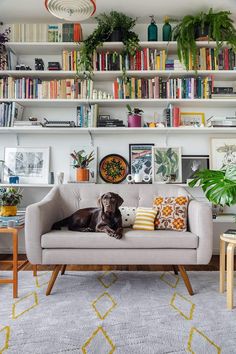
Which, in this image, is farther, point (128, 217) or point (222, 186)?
point (128, 217)

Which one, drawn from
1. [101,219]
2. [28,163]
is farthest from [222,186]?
[28,163]

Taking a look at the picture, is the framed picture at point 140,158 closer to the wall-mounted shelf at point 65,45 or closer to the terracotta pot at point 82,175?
the terracotta pot at point 82,175

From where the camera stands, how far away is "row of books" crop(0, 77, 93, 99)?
3.36 meters

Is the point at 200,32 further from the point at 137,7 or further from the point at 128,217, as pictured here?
the point at 128,217

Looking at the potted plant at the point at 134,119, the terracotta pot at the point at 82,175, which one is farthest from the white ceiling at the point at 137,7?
the terracotta pot at the point at 82,175

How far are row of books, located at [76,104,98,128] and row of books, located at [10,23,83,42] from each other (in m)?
0.77

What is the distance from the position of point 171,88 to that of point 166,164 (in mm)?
863

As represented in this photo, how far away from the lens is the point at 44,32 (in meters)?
3.39

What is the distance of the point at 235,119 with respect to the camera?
335cm

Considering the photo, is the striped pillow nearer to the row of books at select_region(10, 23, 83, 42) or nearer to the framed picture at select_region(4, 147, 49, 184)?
the framed picture at select_region(4, 147, 49, 184)

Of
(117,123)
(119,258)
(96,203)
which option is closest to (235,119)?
(117,123)

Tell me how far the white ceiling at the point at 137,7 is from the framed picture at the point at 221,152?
4.81 ft

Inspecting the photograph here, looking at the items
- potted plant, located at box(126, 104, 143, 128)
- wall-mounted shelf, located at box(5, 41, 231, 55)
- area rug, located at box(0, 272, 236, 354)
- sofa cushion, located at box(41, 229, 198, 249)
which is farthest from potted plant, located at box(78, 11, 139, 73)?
area rug, located at box(0, 272, 236, 354)

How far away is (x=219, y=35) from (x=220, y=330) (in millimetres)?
2837
